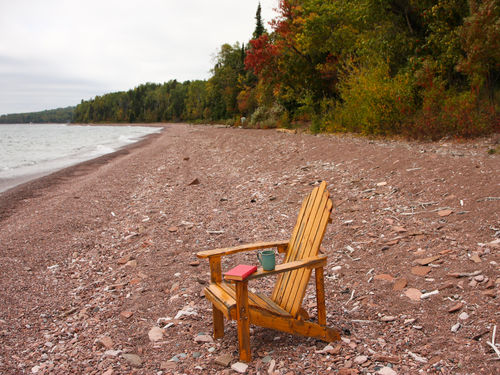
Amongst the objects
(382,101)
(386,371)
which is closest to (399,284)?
(386,371)

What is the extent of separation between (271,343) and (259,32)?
42024 millimetres

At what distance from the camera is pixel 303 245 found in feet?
11.2

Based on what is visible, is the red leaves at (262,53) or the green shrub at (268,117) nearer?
the red leaves at (262,53)

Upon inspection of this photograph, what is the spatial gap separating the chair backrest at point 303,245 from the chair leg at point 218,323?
20.5 inches

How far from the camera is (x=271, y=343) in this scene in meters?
3.29

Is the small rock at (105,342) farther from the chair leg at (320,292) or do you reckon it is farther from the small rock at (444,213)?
the small rock at (444,213)

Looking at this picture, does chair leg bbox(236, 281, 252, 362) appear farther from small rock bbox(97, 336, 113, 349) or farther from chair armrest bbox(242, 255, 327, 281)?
small rock bbox(97, 336, 113, 349)

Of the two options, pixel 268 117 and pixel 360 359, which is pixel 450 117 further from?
pixel 268 117

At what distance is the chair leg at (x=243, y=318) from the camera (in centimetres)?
284

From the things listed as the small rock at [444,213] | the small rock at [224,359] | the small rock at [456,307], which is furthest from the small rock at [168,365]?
the small rock at [444,213]

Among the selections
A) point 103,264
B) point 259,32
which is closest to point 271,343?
point 103,264

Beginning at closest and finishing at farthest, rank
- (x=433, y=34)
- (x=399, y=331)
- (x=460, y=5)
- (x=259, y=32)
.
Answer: (x=399, y=331)
(x=460, y=5)
(x=433, y=34)
(x=259, y=32)

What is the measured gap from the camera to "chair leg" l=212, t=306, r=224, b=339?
3.38 m

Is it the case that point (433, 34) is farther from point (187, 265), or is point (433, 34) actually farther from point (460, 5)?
point (187, 265)
